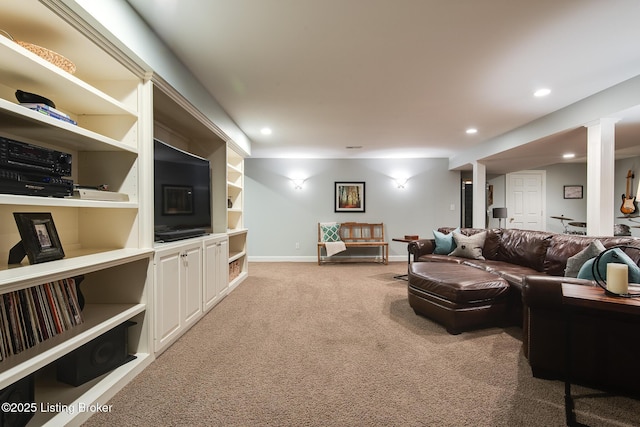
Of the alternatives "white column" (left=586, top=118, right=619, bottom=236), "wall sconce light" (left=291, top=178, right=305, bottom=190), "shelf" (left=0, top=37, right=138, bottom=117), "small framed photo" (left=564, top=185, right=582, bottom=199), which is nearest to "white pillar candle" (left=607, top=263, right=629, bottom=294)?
"white column" (left=586, top=118, right=619, bottom=236)

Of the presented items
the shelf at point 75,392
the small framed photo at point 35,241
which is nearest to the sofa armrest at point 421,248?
the shelf at point 75,392

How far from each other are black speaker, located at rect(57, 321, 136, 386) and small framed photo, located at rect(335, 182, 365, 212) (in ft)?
15.5

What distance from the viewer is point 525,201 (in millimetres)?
7293

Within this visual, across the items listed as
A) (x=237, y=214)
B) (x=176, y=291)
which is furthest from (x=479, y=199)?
(x=176, y=291)

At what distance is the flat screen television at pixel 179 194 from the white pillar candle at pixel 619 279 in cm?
277

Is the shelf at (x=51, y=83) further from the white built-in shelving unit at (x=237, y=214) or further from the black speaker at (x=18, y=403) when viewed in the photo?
the white built-in shelving unit at (x=237, y=214)

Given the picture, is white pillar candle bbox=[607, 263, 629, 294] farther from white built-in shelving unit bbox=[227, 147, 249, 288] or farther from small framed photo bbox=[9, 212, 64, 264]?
white built-in shelving unit bbox=[227, 147, 249, 288]

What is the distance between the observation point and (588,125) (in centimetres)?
292

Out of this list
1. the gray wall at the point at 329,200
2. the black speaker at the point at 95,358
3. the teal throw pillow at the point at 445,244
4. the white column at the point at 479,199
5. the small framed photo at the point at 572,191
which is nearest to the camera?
the black speaker at the point at 95,358

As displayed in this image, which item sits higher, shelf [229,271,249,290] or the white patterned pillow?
the white patterned pillow

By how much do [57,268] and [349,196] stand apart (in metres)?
5.21

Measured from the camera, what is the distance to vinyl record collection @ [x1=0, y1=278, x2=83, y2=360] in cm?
120

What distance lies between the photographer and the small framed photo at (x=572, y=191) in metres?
7.12

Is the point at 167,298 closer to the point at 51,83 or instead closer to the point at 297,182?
A: the point at 51,83
